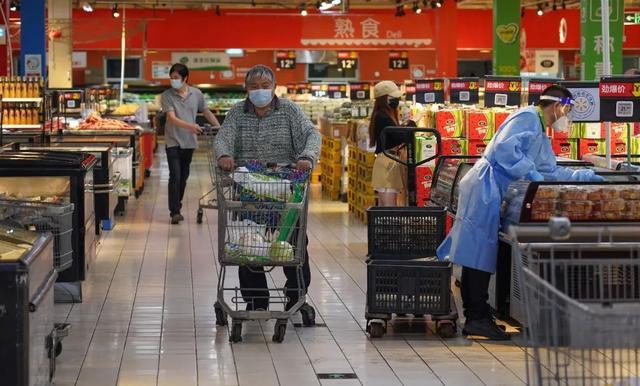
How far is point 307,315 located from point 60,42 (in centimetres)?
1812

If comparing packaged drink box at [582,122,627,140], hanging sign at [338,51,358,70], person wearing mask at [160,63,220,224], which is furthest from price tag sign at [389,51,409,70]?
packaged drink box at [582,122,627,140]

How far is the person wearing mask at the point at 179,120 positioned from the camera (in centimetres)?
1366

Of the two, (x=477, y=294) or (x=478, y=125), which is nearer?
(x=477, y=294)

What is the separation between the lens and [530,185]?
22.8 ft

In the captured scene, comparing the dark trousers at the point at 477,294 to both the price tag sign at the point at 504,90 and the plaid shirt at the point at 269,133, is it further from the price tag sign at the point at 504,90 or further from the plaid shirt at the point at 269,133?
the price tag sign at the point at 504,90

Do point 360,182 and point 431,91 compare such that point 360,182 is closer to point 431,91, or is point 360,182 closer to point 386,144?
point 431,91

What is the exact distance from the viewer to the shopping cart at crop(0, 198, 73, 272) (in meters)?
6.75

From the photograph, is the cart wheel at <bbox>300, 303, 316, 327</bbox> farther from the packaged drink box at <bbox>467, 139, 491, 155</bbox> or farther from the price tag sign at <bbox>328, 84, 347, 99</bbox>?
the price tag sign at <bbox>328, 84, 347, 99</bbox>

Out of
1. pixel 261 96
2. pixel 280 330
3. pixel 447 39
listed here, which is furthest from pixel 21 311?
pixel 447 39

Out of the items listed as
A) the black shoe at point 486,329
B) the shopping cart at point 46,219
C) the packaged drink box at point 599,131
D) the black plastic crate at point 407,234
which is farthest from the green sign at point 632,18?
the shopping cart at point 46,219

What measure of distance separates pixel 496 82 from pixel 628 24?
17.9 metres

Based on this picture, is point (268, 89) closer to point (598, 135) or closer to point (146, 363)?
point (146, 363)

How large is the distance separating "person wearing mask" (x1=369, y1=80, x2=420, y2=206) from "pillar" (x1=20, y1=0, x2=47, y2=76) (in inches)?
420

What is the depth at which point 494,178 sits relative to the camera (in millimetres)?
7246
